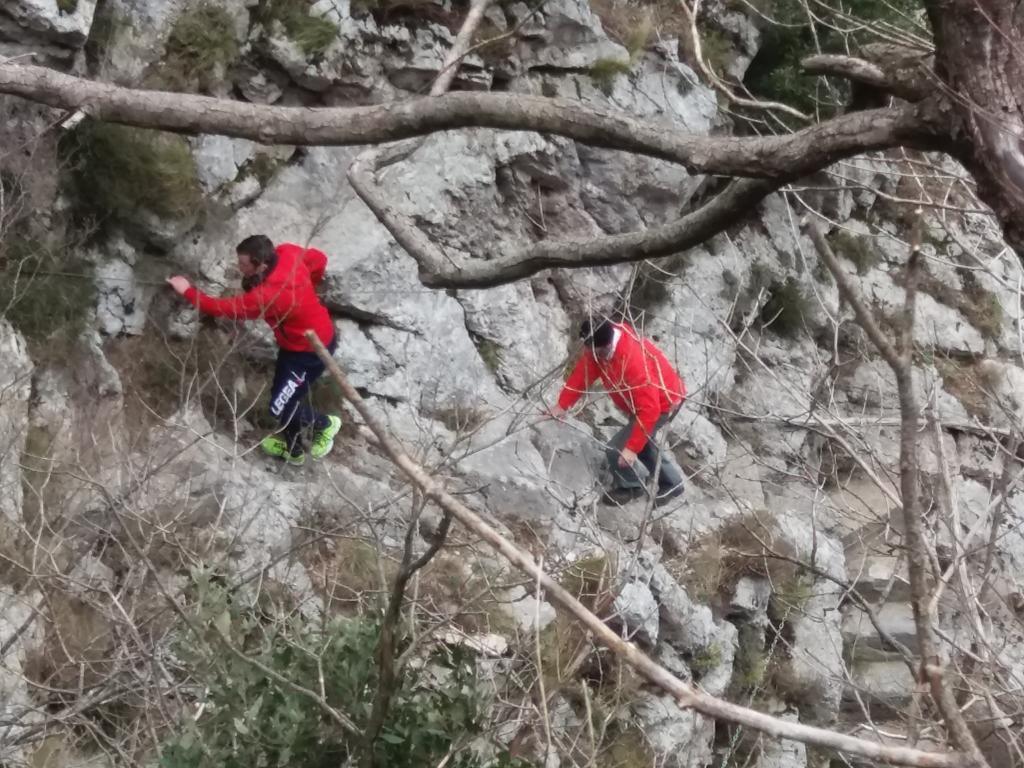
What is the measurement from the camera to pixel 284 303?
582 centimetres

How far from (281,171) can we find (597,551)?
3.49 metres

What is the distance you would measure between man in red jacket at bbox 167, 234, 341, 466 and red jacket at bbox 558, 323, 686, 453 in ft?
5.12

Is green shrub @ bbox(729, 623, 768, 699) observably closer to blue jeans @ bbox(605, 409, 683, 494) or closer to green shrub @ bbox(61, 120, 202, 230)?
blue jeans @ bbox(605, 409, 683, 494)

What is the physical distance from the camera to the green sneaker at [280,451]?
6361 millimetres

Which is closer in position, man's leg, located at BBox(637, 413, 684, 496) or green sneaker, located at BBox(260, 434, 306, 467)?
green sneaker, located at BBox(260, 434, 306, 467)

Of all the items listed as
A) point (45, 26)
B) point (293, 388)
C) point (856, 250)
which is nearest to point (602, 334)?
point (293, 388)

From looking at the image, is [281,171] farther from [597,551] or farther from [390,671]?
[390,671]

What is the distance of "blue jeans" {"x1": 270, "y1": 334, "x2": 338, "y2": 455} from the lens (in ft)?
20.2

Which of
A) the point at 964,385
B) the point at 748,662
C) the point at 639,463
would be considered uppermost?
the point at 639,463

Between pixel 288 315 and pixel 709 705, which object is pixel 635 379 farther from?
pixel 709 705

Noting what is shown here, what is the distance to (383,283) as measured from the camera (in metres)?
7.34

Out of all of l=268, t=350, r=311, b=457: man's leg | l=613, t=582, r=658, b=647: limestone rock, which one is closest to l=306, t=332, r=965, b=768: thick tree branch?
l=613, t=582, r=658, b=647: limestone rock

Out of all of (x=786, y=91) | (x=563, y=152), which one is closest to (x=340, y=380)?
(x=563, y=152)

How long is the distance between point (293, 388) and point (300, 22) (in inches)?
112
